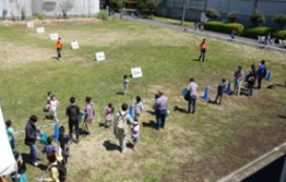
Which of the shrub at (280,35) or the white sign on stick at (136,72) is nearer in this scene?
the white sign on stick at (136,72)

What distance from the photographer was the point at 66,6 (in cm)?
4406

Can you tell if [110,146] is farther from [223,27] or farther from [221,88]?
[223,27]

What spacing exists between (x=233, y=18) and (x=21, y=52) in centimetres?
3143

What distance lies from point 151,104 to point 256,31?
91.1 ft

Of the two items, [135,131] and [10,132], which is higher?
[10,132]

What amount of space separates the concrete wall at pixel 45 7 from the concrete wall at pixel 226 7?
2102cm

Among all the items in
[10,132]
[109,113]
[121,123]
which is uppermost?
[121,123]

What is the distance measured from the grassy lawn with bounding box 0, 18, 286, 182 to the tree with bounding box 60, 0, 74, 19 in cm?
1491

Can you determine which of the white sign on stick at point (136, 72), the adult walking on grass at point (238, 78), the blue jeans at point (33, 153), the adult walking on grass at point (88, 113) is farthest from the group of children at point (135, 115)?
the adult walking on grass at point (238, 78)

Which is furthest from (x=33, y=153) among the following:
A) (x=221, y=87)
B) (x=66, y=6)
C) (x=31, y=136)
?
(x=66, y=6)

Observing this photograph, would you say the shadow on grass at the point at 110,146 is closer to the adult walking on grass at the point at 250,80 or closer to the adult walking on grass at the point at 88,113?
the adult walking on grass at the point at 88,113

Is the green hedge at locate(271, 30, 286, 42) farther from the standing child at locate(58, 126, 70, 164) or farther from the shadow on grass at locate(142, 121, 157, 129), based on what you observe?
the standing child at locate(58, 126, 70, 164)

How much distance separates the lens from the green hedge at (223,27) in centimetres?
3816

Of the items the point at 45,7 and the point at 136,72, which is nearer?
the point at 136,72
